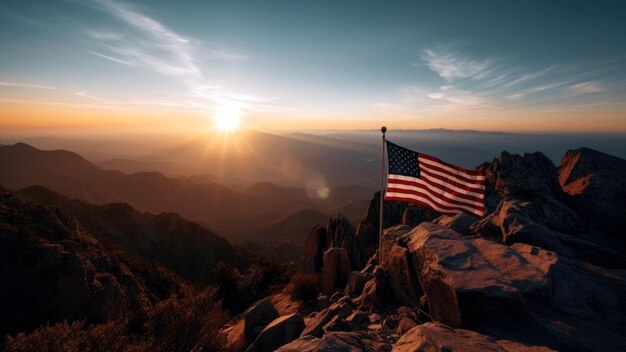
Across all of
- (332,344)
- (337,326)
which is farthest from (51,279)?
(332,344)

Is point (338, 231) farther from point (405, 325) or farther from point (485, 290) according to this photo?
point (485, 290)

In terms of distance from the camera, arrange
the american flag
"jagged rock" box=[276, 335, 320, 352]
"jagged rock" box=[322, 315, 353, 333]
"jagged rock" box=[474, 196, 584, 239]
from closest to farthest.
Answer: "jagged rock" box=[276, 335, 320, 352], "jagged rock" box=[322, 315, 353, 333], the american flag, "jagged rock" box=[474, 196, 584, 239]

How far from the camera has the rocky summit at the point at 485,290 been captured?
610cm

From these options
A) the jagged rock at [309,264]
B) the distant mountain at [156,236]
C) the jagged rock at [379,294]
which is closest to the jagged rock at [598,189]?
the jagged rock at [379,294]

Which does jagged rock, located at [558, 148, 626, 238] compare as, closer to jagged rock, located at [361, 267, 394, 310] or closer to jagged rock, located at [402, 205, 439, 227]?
jagged rock, located at [402, 205, 439, 227]

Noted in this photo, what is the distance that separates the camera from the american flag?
1248 centimetres

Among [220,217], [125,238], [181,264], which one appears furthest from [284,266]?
[220,217]

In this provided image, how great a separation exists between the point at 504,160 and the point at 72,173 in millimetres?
231461

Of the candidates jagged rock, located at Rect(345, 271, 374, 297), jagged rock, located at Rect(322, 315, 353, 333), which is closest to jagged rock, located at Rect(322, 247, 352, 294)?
jagged rock, located at Rect(345, 271, 374, 297)

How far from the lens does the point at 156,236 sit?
6481 cm

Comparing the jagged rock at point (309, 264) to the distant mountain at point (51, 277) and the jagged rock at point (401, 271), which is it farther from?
the jagged rock at point (401, 271)

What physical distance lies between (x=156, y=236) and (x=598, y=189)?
73553 mm

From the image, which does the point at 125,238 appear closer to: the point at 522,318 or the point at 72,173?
the point at 522,318

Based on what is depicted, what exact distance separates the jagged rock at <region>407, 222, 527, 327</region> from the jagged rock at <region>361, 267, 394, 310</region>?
7.72ft
